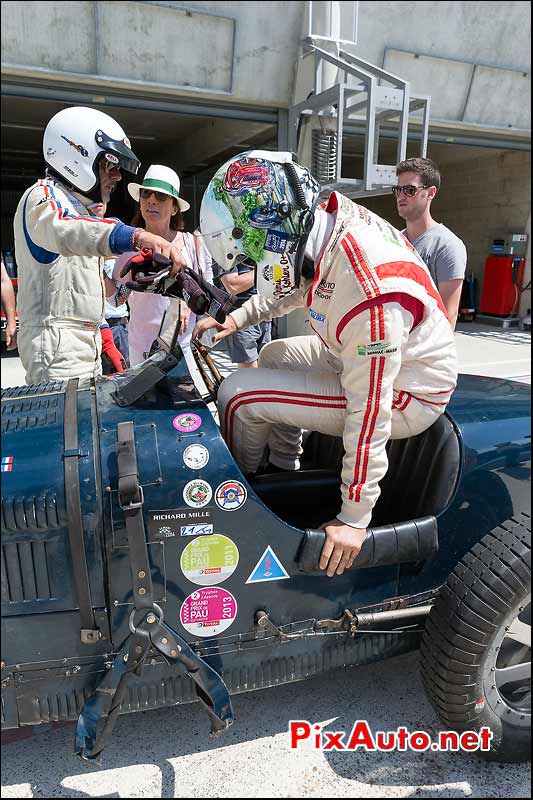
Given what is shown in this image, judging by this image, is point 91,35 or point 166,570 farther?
point 91,35

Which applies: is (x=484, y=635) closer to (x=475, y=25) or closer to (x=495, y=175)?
(x=475, y=25)

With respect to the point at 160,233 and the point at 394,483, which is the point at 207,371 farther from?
the point at 160,233

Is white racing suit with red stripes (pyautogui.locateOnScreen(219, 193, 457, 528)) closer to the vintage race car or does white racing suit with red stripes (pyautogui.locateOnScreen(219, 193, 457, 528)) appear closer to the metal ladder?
the vintage race car

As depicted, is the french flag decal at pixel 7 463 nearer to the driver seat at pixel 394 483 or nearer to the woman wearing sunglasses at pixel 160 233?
the driver seat at pixel 394 483

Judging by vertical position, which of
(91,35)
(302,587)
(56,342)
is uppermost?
(91,35)

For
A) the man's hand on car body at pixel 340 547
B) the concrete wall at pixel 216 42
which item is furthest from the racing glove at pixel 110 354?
the concrete wall at pixel 216 42

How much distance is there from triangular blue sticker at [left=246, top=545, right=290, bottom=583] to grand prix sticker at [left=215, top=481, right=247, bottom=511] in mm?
164

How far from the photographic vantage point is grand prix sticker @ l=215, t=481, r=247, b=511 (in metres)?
1.56

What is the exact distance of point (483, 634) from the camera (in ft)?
5.47

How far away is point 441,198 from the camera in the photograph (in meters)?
13.5

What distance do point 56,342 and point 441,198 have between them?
13033 millimetres

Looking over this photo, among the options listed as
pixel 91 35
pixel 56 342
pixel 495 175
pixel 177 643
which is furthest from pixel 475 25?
pixel 495 175

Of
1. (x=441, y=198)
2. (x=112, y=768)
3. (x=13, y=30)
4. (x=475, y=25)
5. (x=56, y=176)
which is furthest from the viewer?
(x=441, y=198)

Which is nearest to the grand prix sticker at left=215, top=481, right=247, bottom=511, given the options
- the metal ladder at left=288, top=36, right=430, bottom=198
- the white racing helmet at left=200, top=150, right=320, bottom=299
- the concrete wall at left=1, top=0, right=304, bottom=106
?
the white racing helmet at left=200, top=150, right=320, bottom=299
